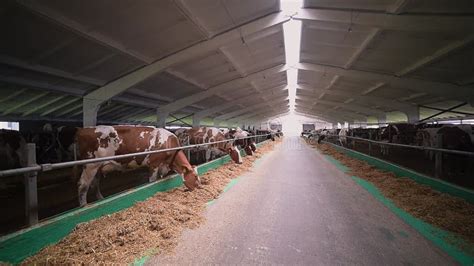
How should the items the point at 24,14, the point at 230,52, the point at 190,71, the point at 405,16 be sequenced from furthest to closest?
the point at 190,71 → the point at 230,52 → the point at 405,16 → the point at 24,14

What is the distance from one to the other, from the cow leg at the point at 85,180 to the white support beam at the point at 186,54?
18.7 ft

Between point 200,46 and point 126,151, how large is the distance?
Result: 515 centimetres

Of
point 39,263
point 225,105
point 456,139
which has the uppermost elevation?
point 225,105

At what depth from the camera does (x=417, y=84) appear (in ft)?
36.8

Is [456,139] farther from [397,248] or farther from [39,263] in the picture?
[39,263]

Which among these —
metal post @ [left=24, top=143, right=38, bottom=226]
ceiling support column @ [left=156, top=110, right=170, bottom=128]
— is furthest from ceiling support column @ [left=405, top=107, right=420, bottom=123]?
metal post @ [left=24, top=143, right=38, bottom=226]

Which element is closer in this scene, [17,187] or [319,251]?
[319,251]

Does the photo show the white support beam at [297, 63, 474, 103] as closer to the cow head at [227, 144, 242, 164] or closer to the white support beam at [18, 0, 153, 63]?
the cow head at [227, 144, 242, 164]

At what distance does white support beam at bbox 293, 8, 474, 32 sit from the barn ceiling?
0.02m

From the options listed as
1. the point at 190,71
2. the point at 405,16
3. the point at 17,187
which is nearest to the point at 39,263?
the point at 17,187

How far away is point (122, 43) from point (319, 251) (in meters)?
7.62

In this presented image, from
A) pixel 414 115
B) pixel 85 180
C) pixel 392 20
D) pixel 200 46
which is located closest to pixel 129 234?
pixel 85 180

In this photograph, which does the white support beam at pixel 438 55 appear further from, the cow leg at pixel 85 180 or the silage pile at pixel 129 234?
the cow leg at pixel 85 180

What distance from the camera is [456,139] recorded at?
23.9 feet
